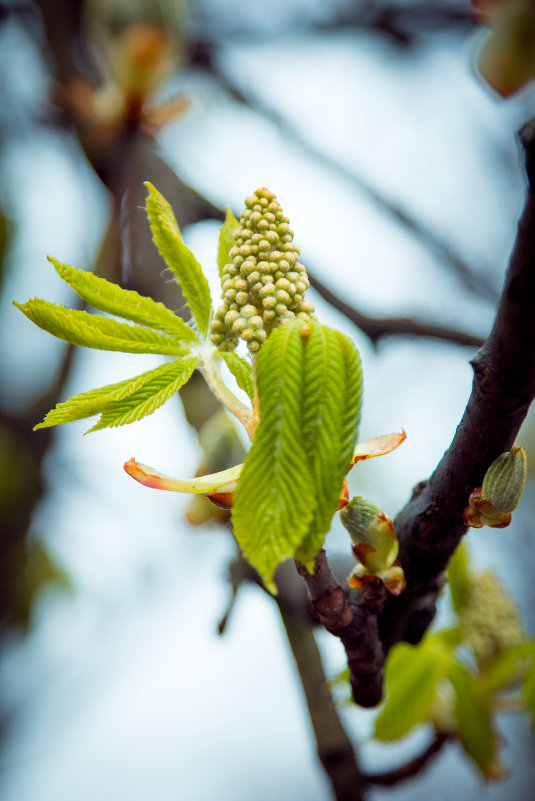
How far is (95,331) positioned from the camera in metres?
0.50

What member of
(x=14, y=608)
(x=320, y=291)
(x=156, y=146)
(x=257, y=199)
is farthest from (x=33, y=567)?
(x=257, y=199)

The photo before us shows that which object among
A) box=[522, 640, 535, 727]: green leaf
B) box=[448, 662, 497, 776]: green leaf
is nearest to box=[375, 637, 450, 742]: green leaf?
box=[448, 662, 497, 776]: green leaf

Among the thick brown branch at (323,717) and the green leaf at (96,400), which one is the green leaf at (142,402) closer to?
the green leaf at (96,400)

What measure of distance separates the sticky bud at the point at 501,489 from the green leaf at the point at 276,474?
146 millimetres

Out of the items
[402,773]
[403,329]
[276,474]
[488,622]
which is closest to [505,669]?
[488,622]

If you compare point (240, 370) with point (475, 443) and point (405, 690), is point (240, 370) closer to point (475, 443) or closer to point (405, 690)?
point (475, 443)

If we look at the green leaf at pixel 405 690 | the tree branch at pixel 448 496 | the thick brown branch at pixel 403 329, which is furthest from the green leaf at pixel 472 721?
the thick brown branch at pixel 403 329

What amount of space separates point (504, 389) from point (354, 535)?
178 mm

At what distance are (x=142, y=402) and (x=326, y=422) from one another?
174 millimetres

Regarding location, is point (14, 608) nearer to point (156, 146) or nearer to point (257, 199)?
point (156, 146)

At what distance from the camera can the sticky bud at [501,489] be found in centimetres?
44

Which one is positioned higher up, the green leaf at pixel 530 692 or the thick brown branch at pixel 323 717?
the green leaf at pixel 530 692

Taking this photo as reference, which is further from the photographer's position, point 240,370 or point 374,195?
point 374,195

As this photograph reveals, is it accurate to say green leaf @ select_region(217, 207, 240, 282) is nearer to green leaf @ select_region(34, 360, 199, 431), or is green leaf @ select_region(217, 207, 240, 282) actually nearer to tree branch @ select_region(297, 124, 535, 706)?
green leaf @ select_region(34, 360, 199, 431)
